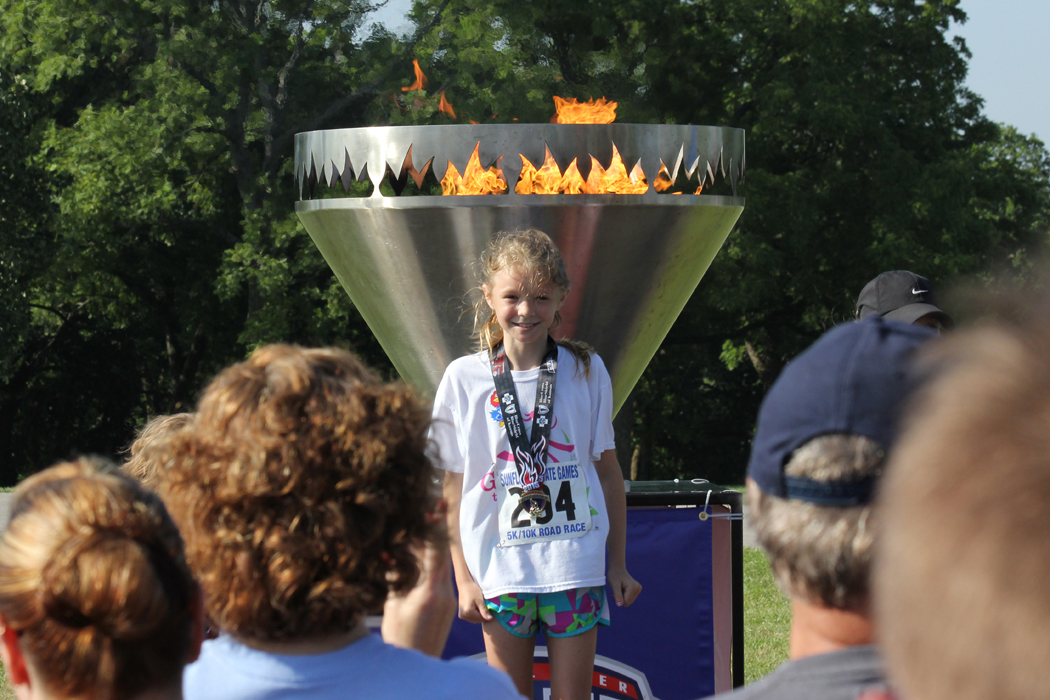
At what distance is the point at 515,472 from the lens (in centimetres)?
277

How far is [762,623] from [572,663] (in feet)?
11.5

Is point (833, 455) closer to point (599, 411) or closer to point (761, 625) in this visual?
point (599, 411)

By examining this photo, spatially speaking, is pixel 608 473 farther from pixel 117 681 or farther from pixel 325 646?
pixel 117 681

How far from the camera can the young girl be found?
2719mm

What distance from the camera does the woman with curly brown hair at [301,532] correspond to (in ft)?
4.08

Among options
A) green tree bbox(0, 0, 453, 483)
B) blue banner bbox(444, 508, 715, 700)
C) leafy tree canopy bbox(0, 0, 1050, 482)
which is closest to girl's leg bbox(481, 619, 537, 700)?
blue banner bbox(444, 508, 715, 700)

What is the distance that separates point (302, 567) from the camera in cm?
123

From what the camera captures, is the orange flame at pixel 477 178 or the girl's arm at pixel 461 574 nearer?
the girl's arm at pixel 461 574

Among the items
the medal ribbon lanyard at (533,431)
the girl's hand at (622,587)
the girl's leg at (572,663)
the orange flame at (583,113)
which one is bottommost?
the girl's leg at (572,663)

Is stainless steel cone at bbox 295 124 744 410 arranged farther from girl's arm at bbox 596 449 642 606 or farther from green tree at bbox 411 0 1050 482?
green tree at bbox 411 0 1050 482

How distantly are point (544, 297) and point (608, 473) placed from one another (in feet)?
1.78

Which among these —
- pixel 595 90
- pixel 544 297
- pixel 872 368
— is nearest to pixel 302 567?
pixel 872 368

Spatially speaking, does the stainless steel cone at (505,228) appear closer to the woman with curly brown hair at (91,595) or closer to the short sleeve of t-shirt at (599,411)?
the short sleeve of t-shirt at (599,411)

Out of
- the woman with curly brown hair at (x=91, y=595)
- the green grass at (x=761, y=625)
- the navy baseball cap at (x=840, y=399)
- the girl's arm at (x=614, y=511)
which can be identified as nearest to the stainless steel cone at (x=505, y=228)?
the girl's arm at (x=614, y=511)
